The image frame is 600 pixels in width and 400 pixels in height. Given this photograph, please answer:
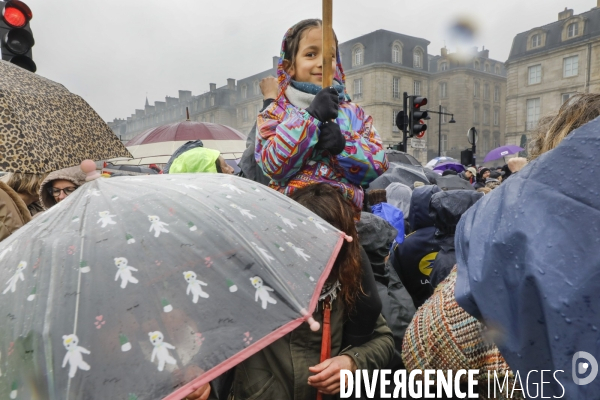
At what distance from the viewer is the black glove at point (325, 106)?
1.83 m

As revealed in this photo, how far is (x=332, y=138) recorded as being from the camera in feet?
6.22

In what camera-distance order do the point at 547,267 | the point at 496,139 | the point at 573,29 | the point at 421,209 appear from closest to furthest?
the point at 547,267
the point at 421,209
the point at 573,29
the point at 496,139

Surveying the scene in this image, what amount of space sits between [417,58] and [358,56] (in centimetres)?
681

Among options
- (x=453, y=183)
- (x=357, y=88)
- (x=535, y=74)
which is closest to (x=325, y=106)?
(x=453, y=183)

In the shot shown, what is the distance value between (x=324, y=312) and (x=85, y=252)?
0.99 metres

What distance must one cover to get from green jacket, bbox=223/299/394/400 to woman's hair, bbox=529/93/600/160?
101 cm

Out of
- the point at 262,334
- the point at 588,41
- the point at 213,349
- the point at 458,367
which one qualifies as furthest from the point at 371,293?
the point at 588,41

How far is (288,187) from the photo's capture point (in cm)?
206

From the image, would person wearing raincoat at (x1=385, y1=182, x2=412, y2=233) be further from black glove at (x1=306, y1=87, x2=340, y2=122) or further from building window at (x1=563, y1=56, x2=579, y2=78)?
building window at (x1=563, y1=56, x2=579, y2=78)

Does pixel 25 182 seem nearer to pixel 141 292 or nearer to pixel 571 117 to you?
pixel 141 292

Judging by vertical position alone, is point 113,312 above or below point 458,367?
above

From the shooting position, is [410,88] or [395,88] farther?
[410,88]

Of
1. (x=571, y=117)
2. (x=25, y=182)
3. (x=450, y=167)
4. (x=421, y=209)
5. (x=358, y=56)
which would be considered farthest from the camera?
(x=358, y=56)

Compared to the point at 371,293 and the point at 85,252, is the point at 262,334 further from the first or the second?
the point at 371,293
